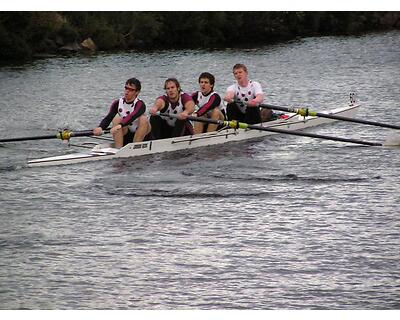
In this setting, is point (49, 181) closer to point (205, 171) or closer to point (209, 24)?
point (205, 171)

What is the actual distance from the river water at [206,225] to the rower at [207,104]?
436 millimetres

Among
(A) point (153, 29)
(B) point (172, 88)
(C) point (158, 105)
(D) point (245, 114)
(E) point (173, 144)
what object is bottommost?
(E) point (173, 144)

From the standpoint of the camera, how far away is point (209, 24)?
34.4 m

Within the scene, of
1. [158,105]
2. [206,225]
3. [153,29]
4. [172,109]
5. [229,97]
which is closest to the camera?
[206,225]

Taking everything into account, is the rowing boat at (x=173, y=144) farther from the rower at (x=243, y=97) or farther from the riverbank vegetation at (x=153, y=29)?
the riverbank vegetation at (x=153, y=29)

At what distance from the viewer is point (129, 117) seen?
1398 centimetres

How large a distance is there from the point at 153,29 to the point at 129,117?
1976 centimetres

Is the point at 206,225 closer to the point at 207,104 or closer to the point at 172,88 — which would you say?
the point at 172,88

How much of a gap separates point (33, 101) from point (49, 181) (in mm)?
8211

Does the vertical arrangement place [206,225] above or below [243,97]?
below

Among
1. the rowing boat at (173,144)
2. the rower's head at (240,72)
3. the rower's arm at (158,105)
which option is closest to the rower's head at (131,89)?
the rower's arm at (158,105)

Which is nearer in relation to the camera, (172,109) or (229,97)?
(172,109)

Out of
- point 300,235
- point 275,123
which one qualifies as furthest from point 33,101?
point 300,235

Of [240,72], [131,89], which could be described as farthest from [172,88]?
[240,72]
